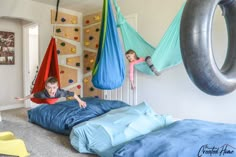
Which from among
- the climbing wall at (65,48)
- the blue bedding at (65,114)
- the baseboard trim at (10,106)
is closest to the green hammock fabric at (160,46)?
the blue bedding at (65,114)

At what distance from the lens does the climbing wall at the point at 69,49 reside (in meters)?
4.84

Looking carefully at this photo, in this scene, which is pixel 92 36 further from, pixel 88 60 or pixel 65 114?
pixel 65 114

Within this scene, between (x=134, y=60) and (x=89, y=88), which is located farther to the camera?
(x=89, y=88)

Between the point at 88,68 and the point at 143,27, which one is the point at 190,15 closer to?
the point at 143,27

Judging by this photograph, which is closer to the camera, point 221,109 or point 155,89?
point 221,109

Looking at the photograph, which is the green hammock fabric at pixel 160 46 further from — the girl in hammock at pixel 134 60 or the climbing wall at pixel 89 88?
the climbing wall at pixel 89 88

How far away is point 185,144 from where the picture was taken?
181 centimetres

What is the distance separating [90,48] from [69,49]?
0.49 meters

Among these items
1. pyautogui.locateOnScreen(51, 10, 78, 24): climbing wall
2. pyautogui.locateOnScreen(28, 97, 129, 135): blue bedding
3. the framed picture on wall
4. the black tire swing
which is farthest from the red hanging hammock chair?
the black tire swing

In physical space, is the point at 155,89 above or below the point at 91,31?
below

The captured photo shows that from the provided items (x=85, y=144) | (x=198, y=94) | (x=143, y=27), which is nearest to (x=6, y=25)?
(x=143, y=27)

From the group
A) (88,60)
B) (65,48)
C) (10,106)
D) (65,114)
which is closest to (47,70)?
(65,114)

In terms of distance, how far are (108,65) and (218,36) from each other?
1620 mm

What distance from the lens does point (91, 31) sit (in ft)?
16.5
